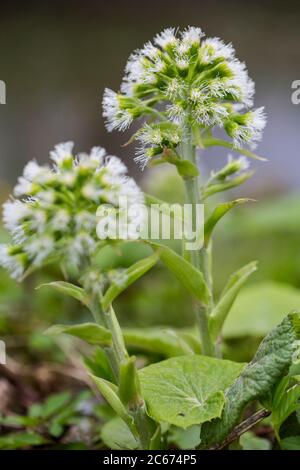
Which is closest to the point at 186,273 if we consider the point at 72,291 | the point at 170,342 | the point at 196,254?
the point at 196,254

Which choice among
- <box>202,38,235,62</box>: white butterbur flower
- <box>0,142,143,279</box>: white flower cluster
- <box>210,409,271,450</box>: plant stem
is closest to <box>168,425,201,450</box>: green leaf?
<box>210,409,271,450</box>: plant stem

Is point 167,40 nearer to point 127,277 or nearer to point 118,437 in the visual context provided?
point 127,277

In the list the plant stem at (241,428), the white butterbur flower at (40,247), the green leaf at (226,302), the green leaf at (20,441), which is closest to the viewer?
the white butterbur flower at (40,247)

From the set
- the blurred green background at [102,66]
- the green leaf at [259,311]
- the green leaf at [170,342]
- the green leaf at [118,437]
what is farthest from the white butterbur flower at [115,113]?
the blurred green background at [102,66]

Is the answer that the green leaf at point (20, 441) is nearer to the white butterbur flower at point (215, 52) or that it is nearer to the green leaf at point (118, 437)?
the green leaf at point (118, 437)

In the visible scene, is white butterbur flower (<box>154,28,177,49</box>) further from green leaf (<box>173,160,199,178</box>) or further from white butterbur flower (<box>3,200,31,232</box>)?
white butterbur flower (<box>3,200,31,232</box>)

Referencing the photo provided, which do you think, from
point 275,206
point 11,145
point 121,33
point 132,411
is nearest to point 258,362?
point 132,411
